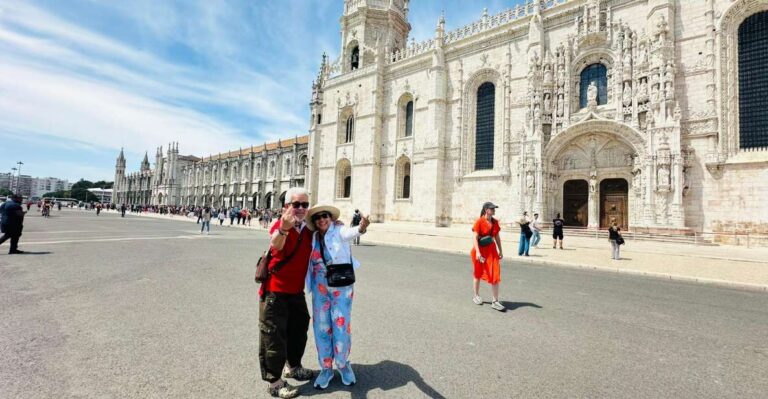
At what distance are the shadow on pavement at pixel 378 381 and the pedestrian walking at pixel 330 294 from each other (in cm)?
6

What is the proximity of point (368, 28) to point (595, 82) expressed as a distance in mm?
19469

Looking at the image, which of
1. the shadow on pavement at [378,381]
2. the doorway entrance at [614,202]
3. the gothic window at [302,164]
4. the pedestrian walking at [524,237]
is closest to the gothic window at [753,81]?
the doorway entrance at [614,202]

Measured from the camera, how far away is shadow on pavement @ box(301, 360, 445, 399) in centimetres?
251

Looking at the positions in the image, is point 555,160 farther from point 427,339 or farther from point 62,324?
point 62,324

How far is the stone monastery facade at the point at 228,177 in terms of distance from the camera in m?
46.7

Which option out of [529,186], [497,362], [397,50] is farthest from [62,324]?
[397,50]

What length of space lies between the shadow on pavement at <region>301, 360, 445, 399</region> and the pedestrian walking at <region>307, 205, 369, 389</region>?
6 centimetres

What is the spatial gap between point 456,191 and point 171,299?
20047 mm

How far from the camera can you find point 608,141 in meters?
17.9

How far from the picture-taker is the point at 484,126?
22.8 meters

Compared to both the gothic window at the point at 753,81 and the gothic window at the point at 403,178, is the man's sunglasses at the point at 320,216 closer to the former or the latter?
the gothic window at the point at 753,81

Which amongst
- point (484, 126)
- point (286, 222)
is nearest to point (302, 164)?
point (484, 126)

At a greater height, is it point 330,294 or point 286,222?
point 286,222

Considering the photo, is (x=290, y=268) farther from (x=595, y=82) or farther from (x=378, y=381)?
(x=595, y=82)
